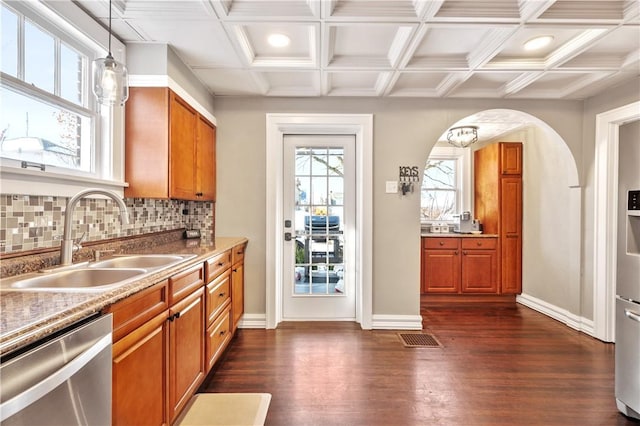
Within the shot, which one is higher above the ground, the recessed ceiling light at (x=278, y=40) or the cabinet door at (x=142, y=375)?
the recessed ceiling light at (x=278, y=40)

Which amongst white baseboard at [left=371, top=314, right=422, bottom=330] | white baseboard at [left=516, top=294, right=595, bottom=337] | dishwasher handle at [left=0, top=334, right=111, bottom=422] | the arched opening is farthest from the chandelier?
dishwasher handle at [left=0, top=334, right=111, bottom=422]

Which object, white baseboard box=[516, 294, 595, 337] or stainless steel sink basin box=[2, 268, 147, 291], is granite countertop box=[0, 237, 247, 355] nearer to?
stainless steel sink basin box=[2, 268, 147, 291]

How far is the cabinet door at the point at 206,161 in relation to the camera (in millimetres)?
2721

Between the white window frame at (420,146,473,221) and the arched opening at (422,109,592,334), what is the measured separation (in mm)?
508

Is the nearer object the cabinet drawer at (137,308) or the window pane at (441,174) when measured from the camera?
the cabinet drawer at (137,308)

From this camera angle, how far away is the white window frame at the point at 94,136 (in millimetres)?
1425

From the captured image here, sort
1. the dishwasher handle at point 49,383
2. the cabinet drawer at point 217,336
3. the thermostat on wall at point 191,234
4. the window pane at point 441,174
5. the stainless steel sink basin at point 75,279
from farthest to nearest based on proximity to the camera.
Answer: the window pane at point 441,174, the thermostat on wall at point 191,234, the cabinet drawer at point 217,336, the stainless steel sink basin at point 75,279, the dishwasher handle at point 49,383

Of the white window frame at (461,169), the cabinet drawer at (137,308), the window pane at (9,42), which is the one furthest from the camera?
the white window frame at (461,169)

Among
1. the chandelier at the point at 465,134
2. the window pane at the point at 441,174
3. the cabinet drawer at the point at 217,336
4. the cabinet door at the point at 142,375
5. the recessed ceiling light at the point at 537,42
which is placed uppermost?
the recessed ceiling light at the point at 537,42

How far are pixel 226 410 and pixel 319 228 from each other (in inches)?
74.9

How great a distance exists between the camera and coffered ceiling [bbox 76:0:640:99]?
6.11 ft

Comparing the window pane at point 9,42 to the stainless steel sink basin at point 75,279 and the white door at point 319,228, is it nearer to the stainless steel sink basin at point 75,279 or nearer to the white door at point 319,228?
the stainless steel sink basin at point 75,279

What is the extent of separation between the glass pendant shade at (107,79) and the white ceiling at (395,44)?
2.13 ft

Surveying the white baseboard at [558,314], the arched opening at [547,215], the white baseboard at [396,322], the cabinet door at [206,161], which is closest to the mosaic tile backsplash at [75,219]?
the cabinet door at [206,161]
